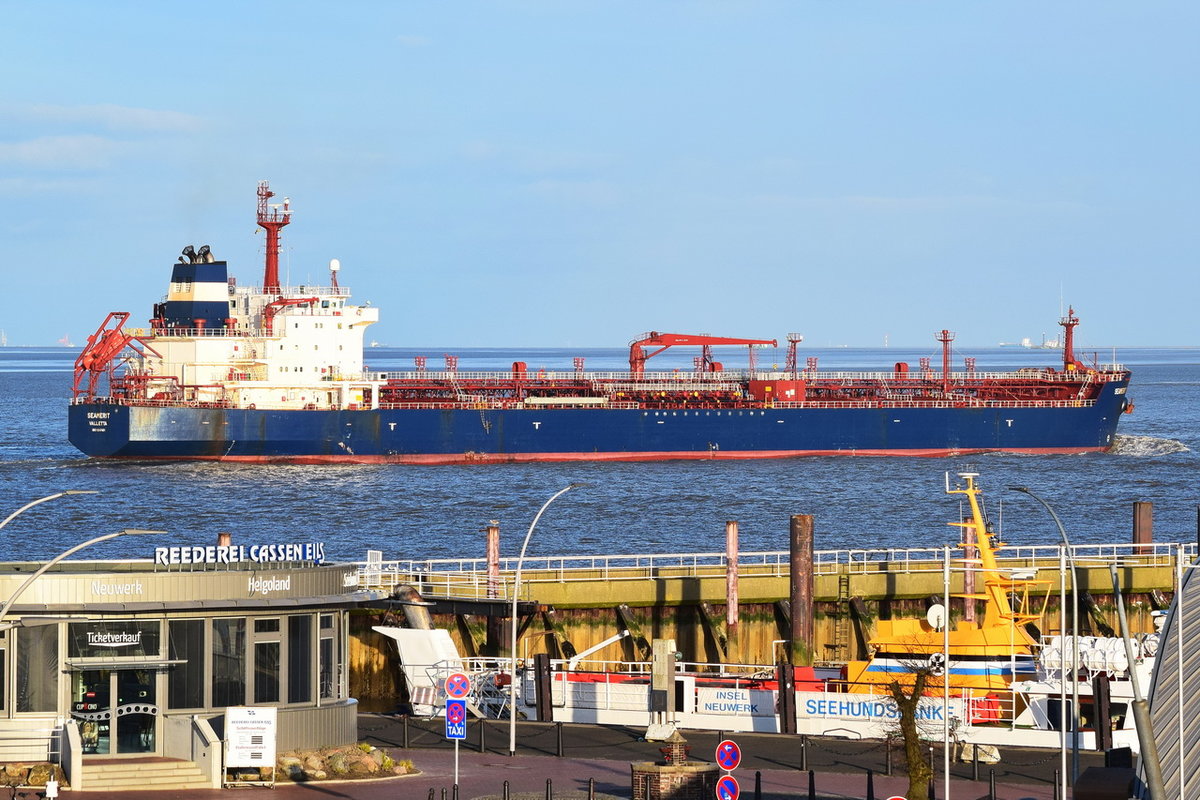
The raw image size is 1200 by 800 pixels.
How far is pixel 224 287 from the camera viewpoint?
327ft

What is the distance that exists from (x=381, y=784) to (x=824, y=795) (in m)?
5.94

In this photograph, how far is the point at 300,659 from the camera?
26.9 m

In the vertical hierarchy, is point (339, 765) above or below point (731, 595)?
below

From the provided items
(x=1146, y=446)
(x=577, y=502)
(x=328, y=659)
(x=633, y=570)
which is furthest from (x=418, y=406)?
(x=328, y=659)

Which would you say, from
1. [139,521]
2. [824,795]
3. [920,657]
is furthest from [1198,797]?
[139,521]

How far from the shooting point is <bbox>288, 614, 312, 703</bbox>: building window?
26.8 m

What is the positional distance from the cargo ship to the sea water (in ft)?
4.08

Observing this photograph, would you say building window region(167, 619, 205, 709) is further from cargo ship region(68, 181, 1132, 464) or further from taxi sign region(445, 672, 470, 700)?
cargo ship region(68, 181, 1132, 464)

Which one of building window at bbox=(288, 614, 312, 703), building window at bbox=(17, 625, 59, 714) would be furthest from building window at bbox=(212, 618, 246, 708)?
building window at bbox=(17, 625, 59, 714)

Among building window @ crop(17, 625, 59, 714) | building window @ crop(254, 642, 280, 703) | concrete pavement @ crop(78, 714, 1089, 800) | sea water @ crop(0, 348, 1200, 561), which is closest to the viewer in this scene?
concrete pavement @ crop(78, 714, 1089, 800)

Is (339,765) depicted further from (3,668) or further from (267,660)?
(3,668)

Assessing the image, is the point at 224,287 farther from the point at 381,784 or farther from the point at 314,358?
the point at 381,784

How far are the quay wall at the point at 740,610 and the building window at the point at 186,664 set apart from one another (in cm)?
1128

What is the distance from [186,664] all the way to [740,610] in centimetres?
1717
